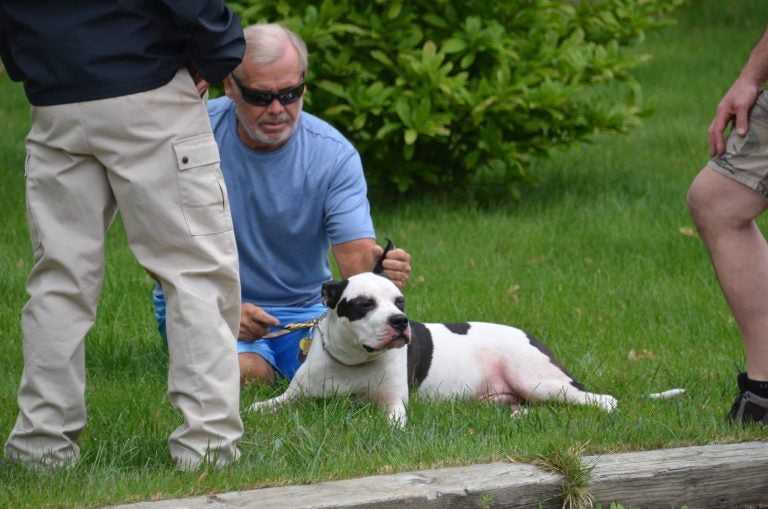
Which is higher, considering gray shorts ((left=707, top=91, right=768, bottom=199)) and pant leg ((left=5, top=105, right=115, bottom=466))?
gray shorts ((left=707, top=91, right=768, bottom=199))

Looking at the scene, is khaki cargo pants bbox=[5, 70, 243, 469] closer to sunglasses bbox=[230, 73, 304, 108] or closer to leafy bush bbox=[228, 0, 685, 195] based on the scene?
sunglasses bbox=[230, 73, 304, 108]

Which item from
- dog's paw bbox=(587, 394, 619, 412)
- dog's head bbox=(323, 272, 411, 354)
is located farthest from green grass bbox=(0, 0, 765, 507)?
dog's head bbox=(323, 272, 411, 354)

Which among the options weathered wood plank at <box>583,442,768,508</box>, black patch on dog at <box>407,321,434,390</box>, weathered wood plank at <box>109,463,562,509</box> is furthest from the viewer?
black patch on dog at <box>407,321,434,390</box>

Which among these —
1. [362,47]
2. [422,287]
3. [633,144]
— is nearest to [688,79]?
[633,144]

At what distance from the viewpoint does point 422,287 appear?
7723mm

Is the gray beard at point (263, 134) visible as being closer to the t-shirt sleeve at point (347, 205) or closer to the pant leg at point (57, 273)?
the t-shirt sleeve at point (347, 205)

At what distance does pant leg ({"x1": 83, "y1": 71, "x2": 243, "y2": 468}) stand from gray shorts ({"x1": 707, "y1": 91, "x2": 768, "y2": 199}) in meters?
1.92

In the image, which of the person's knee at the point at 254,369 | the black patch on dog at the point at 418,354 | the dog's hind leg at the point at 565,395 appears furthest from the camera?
the person's knee at the point at 254,369

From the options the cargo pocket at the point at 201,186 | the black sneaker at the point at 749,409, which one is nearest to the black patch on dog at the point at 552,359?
the black sneaker at the point at 749,409

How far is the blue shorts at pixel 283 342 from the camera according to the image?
586 centimetres

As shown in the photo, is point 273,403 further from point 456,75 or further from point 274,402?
point 456,75

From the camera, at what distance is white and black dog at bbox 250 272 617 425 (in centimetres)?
501

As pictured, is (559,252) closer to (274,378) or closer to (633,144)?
(274,378)

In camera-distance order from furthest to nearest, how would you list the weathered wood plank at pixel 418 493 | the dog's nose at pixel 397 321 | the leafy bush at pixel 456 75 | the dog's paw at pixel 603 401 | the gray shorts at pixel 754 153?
1. the leafy bush at pixel 456 75
2. the dog's paw at pixel 603 401
3. the dog's nose at pixel 397 321
4. the gray shorts at pixel 754 153
5. the weathered wood plank at pixel 418 493
